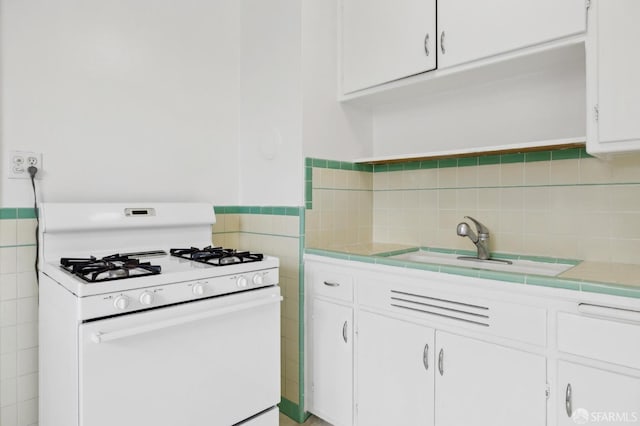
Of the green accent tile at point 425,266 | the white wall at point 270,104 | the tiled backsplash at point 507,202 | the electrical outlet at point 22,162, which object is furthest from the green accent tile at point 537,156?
the electrical outlet at point 22,162

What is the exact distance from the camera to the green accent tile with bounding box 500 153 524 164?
1909 millimetres

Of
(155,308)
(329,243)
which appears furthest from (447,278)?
(155,308)

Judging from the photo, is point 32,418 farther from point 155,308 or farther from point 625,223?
point 625,223

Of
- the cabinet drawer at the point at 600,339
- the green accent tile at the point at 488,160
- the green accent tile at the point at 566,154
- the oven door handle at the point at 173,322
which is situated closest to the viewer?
the cabinet drawer at the point at 600,339

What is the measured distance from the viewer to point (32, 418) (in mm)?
1685

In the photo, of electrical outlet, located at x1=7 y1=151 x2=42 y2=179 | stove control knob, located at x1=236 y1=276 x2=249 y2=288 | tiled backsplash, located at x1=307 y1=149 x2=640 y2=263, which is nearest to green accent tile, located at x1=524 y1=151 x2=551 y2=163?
tiled backsplash, located at x1=307 y1=149 x2=640 y2=263

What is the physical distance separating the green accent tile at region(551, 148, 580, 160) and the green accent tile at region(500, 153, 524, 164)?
134 millimetres

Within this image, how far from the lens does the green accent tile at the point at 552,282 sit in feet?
4.07

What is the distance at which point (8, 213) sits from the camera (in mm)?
1620

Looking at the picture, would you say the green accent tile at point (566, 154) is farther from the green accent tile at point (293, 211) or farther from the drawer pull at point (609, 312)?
the green accent tile at point (293, 211)

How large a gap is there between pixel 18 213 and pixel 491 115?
Result: 222 cm

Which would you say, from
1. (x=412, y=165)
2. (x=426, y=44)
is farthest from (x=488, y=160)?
(x=426, y=44)

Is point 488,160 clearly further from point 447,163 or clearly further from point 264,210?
point 264,210

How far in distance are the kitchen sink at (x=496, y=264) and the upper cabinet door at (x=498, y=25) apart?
940mm
